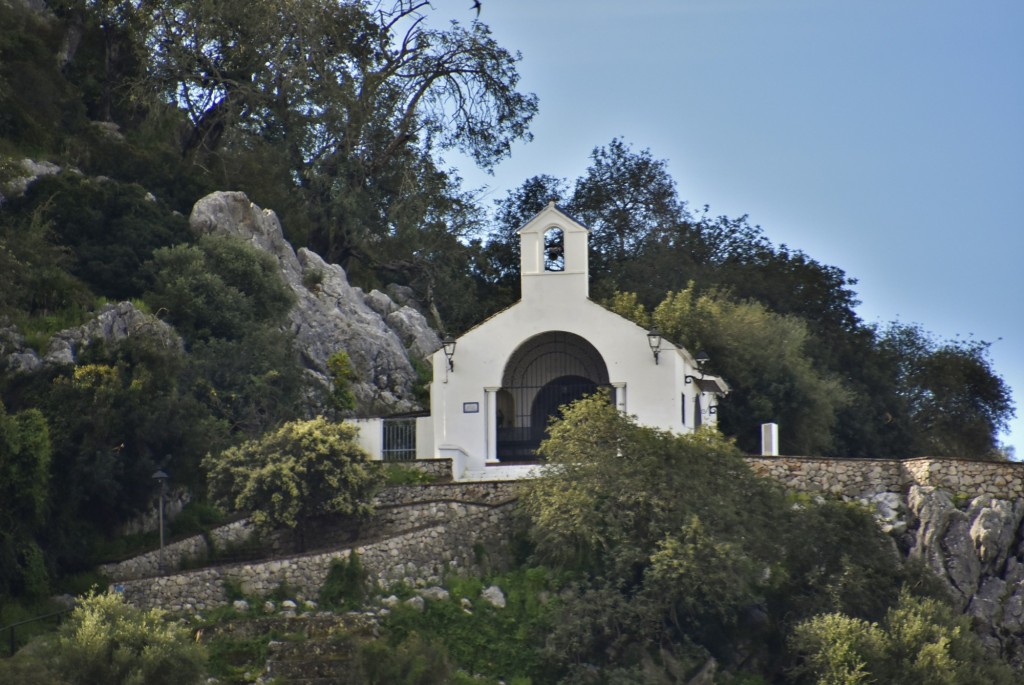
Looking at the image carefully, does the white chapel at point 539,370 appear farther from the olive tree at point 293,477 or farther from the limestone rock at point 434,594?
the limestone rock at point 434,594

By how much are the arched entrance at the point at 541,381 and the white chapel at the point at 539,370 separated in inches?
1.1

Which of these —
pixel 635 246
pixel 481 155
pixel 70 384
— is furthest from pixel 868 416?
pixel 70 384

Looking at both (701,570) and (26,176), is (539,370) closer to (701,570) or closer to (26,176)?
(701,570)

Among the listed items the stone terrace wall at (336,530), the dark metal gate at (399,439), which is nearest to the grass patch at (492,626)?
the stone terrace wall at (336,530)

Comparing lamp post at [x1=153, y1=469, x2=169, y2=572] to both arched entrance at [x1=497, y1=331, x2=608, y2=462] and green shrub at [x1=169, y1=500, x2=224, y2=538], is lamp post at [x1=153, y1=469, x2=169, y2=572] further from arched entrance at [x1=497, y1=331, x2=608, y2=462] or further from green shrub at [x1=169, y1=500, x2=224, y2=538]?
arched entrance at [x1=497, y1=331, x2=608, y2=462]

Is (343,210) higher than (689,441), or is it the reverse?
(343,210)

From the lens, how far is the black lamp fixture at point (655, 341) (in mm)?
51750

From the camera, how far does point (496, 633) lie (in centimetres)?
4338

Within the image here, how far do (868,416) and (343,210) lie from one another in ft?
66.3

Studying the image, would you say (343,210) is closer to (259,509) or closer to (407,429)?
(407,429)

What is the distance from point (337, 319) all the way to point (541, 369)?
30.2 ft

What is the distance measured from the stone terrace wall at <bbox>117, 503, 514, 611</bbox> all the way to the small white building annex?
15.2 ft

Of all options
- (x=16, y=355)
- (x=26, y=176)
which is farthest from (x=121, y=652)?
(x=26, y=176)

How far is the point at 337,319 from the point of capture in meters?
60.4
